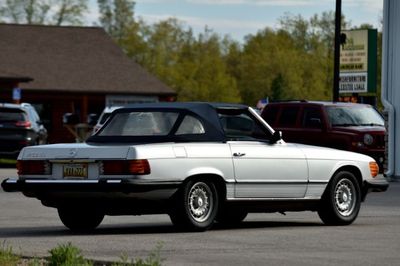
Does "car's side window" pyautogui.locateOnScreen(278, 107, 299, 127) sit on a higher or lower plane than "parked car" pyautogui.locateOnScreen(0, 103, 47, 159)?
higher

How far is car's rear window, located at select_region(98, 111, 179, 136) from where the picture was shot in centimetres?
1650

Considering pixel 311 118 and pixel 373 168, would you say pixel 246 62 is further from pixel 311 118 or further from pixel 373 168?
pixel 373 168

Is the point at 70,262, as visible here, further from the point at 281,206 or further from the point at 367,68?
the point at 367,68

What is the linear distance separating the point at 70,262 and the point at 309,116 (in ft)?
A: 70.5

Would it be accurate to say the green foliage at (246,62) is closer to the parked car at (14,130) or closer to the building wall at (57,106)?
the building wall at (57,106)

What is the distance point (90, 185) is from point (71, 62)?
60.8 metres

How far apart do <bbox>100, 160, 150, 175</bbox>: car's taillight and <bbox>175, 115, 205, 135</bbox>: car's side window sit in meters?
0.99

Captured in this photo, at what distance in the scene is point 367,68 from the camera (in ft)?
145

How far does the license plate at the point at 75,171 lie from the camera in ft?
51.8

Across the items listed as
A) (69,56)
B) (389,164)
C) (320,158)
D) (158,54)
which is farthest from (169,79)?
(320,158)

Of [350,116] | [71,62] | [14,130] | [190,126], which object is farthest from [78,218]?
[71,62]

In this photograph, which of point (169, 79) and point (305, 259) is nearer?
point (305, 259)

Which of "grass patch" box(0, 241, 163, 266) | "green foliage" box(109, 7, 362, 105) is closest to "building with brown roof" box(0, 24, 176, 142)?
"green foliage" box(109, 7, 362, 105)

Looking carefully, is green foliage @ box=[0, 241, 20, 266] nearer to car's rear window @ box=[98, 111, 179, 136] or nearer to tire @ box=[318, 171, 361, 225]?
car's rear window @ box=[98, 111, 179, 136]
